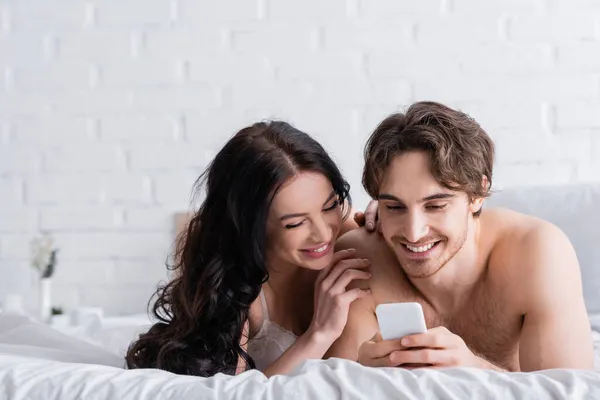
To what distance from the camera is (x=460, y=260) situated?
215cm

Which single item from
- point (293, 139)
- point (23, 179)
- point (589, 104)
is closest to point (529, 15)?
point (589, 104)

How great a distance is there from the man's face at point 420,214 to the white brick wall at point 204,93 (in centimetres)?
152

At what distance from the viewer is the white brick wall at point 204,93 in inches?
138

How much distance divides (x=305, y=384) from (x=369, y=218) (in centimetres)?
99

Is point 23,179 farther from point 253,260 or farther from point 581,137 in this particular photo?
point 581,137

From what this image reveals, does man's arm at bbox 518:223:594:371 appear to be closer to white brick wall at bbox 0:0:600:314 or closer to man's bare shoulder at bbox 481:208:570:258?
man's bare shoulder at bbox 481:208:570:258

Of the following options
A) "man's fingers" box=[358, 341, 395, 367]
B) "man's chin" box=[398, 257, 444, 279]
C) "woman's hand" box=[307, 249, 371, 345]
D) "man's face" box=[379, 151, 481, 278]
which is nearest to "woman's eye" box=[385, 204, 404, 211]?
"man's face" box=[379, 151, 481, 278]

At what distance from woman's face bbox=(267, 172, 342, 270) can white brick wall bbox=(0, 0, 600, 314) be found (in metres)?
1.39

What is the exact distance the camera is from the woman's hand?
6.96 feet

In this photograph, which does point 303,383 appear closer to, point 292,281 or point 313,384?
point 313,384

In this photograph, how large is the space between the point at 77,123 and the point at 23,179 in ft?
1.14

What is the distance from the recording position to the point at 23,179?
369cm

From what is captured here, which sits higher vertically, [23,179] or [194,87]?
[194,87]

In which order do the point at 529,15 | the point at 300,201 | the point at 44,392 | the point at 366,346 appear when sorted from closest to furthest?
the point at 44,392 < the point at 366,346 < the point at 300,201 < the point at 529,15
